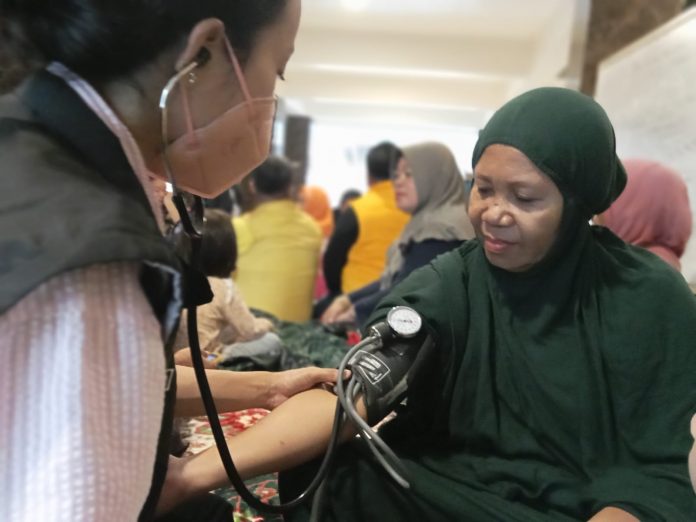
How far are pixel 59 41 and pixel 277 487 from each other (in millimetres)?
652

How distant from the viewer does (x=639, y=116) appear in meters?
2.53

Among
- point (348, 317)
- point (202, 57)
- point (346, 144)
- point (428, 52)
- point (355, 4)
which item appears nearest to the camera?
point (202, 57)

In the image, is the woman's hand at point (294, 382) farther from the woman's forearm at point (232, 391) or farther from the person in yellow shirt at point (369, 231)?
the person in yellow shirt at point (369, 231)

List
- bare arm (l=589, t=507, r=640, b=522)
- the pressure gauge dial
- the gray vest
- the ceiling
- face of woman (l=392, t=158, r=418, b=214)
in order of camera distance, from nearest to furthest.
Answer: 1. the gray vest
2. bare arm (l=589, t=507, r=640, b=522)
3. the pressure gauge dial
4. face of woman (l=392, t=158, r=418, b=214)
5. the ceiling

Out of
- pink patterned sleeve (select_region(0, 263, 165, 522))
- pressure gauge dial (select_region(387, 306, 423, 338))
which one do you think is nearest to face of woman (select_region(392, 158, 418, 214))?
pressure gauge dial (select_region(387, 306, 423, 338))

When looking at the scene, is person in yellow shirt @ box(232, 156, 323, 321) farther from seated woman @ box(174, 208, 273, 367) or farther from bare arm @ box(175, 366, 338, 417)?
bare arm @ box(175, 366, 338, 417)

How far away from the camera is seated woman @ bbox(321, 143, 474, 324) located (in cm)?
217

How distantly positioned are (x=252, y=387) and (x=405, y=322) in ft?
0.82

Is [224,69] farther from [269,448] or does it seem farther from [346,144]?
[346,144]

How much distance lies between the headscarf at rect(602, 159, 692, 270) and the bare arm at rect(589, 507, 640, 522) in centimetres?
97

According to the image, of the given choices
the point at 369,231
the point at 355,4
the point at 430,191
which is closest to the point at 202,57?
the point at 430,191

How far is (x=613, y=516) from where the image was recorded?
2.61 feet

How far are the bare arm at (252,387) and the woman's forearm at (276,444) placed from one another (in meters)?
0.05

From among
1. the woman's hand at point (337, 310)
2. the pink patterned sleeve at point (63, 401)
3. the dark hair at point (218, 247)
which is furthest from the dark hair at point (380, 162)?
the pink patterned sleeve at point (63, 401)
